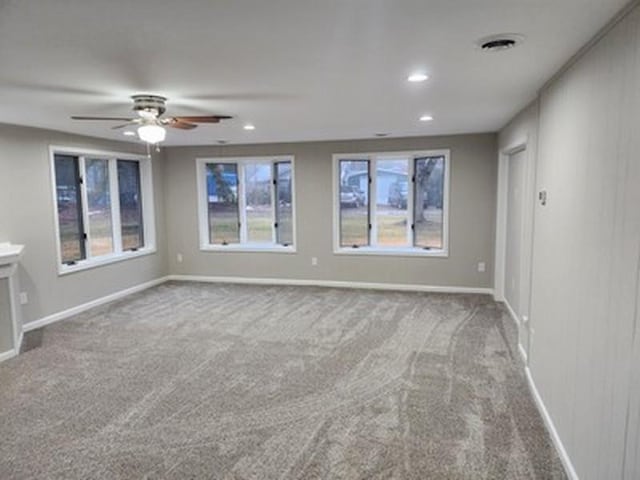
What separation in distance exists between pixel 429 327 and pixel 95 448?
339 centimetres

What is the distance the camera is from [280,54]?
7.90 ft

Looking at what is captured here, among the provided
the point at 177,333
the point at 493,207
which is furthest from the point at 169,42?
the point at 493,207

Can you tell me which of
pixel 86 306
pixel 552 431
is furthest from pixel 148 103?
pixel 552 431

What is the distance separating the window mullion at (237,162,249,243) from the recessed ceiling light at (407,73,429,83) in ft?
15.5

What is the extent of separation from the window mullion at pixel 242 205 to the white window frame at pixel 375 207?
1.63m

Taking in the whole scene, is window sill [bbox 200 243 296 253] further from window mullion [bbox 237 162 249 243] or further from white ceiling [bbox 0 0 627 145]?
white ceiling [bbox 0 0 627 145]

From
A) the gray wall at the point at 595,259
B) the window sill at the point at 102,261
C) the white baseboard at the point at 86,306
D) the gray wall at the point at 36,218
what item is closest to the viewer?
the gray wall at the point at 595,259

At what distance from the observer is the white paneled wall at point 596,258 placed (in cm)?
169

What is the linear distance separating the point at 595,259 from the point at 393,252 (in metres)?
4.55

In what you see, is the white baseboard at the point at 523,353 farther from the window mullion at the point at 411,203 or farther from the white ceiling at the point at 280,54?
the window mullion at the point at 411,203

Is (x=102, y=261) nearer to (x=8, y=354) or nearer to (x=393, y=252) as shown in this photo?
(x=8, y=354)

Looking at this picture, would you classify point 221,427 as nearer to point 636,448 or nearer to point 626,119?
point 636,448

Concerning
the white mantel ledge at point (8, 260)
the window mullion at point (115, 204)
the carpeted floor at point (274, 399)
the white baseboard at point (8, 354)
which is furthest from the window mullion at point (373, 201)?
the white baseboard at point (8, 354)

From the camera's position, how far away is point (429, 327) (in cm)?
484
